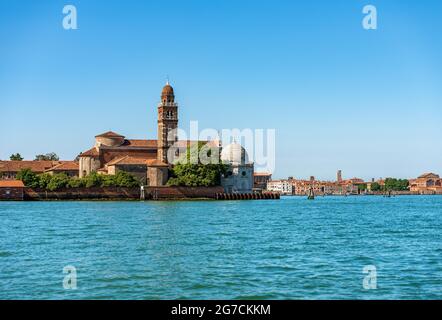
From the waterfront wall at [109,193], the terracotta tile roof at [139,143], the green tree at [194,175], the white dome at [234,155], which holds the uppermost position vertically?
the terracotta tile roof at [139,143]

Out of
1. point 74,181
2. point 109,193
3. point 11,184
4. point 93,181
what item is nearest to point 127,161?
point 109,193

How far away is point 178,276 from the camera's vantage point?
13.2m

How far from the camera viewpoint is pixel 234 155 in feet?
Answer: 250

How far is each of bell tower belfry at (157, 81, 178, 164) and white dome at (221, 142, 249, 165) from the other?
24.5 ft

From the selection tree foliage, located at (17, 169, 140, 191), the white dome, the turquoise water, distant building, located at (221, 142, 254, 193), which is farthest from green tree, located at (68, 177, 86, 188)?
the turquoise water

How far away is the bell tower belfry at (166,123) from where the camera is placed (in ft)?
232

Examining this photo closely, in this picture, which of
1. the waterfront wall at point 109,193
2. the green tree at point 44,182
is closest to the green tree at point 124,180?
the waterfront wall at point 109,193

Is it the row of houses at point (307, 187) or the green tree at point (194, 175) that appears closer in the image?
the green tree at point (194, 175)

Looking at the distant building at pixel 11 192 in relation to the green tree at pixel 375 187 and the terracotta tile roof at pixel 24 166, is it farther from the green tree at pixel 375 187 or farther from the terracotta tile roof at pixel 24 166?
the green tree at pixel 375 187

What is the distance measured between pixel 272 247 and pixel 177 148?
5386cm

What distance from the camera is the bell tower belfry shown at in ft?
232

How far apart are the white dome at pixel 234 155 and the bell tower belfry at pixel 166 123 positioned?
294 inches
